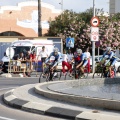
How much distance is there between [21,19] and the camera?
5788cm

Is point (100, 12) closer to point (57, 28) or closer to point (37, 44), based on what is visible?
point (57, 28)

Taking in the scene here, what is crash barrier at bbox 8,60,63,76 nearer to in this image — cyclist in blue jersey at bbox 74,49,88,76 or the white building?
cyclist in blue jersey at bbox 74,49,88,76

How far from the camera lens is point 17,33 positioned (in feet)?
190

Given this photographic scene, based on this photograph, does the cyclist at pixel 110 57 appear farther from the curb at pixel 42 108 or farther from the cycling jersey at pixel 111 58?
the curb at pixel 42 108

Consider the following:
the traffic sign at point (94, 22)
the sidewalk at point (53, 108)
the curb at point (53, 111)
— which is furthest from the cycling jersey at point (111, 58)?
the traffic sign at point (94, 22)

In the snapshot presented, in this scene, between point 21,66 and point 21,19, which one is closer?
point 21,66

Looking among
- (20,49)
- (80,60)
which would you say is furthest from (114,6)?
(80,60)

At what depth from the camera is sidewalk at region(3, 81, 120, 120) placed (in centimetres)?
1141

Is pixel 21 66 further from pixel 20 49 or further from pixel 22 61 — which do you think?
pixel 20 49

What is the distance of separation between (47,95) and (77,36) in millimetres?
43025

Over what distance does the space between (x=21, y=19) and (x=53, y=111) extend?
46.1 meters

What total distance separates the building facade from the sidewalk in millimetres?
41320

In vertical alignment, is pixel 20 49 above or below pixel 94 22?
below

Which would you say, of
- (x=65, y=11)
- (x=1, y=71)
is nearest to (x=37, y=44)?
(x=1, y=71)
